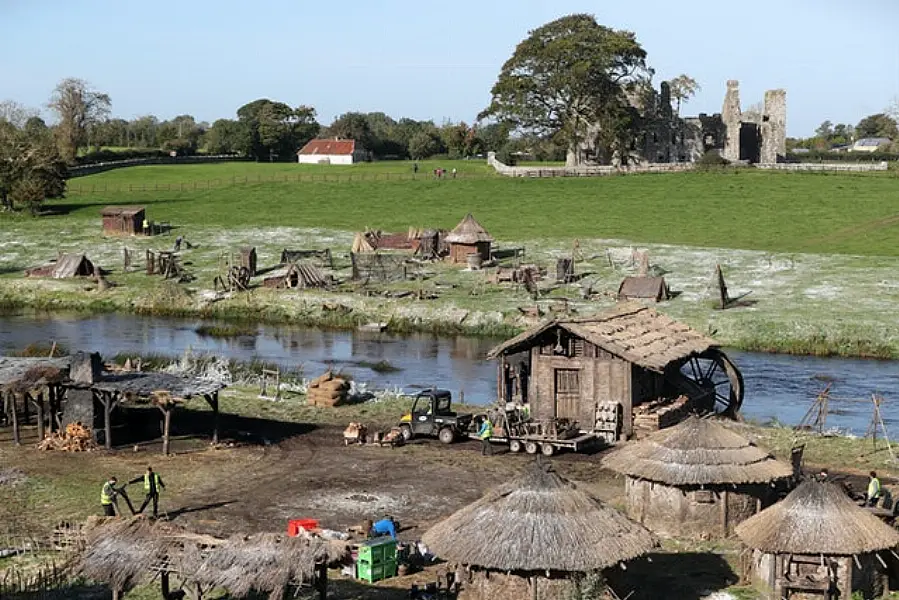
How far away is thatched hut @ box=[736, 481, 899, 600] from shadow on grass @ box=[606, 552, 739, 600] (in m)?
1.33

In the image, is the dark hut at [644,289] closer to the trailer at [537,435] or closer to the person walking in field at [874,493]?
the trailer at [537,435]

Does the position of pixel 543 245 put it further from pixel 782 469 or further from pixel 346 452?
pixel 782 469

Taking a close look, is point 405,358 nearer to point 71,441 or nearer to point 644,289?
point 644,289

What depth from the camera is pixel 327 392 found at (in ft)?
152

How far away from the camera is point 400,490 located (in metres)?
35.2

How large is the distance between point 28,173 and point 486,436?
69.9 meters

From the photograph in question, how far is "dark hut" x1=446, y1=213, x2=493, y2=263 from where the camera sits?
77.0 m

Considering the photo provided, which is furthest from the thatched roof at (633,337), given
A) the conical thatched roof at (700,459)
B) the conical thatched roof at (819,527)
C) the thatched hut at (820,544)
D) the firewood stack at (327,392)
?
the thatched hut at (820,544)

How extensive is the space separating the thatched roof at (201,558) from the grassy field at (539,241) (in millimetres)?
38908

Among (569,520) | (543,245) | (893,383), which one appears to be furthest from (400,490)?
(543,245)

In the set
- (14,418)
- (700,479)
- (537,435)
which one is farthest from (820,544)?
(14,418)

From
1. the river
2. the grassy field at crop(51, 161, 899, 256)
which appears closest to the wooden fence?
the grassy field at crop(51, 161, 899, 256)

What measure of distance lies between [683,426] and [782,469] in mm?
2475

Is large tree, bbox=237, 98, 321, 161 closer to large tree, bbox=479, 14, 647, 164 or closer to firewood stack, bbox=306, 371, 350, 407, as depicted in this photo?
large tree, bbox=479, 14, 647, 164
